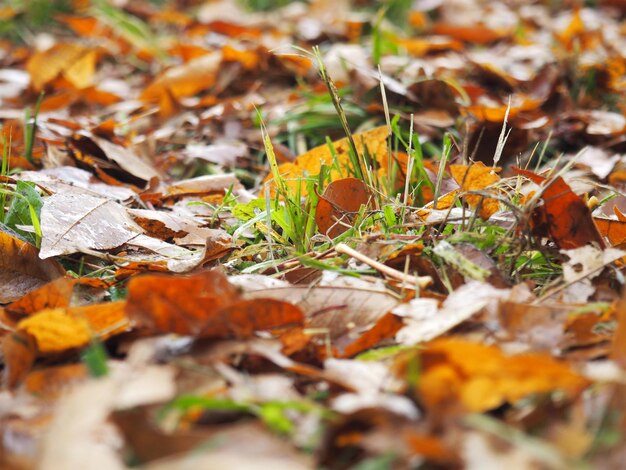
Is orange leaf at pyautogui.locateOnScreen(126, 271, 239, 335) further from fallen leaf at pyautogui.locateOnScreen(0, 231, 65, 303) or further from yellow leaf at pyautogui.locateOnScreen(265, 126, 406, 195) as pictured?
yellow leaf at pyautogui.locateOnScreen(265, 126, 406, 195)

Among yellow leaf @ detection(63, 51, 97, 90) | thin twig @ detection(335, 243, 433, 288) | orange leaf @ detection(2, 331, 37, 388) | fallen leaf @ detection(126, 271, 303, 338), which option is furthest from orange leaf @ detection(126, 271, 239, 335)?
yellow leaf @ detection(63, 51, 97, 90)

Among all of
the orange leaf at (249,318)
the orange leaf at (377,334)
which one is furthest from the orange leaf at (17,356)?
the orange leaf at (377,334)

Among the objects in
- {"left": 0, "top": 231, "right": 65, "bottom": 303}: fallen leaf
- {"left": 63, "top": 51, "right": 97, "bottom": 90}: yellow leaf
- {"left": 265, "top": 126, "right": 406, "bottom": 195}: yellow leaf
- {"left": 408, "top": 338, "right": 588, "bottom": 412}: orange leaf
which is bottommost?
{"left": 63, "top": 51, "right": 97, "bottom": 90}: yellow leaf

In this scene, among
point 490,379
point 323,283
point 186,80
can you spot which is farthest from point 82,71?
point 490,379

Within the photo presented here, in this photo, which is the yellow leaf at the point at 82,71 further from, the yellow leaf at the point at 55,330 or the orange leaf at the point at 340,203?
the yellow leaf at the point at 55,330

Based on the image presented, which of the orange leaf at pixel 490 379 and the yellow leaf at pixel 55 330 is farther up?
the orange leaf at pixel 490 379

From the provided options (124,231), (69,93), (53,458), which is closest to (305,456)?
(53,458)

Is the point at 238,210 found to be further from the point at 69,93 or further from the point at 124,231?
the point at 69,93
